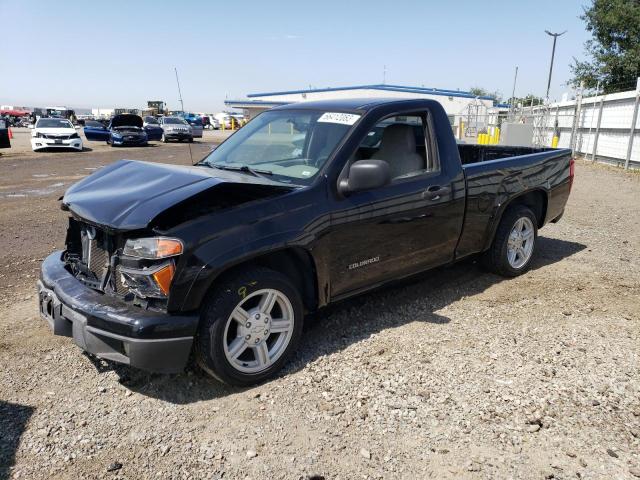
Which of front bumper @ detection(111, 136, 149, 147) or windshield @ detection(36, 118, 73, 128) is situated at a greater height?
windshield @ detection(36, 118, 73, 128)

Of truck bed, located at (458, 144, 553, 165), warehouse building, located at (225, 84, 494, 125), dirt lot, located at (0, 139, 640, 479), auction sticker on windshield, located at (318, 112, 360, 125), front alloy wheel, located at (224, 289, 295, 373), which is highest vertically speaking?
warehouse building, located at (225, 84, 494, 125)

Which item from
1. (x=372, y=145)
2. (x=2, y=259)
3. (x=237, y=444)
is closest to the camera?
(x=237, y=444)

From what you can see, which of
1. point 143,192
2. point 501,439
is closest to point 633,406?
point 501,439

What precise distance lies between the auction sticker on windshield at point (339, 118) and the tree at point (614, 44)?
34.2m

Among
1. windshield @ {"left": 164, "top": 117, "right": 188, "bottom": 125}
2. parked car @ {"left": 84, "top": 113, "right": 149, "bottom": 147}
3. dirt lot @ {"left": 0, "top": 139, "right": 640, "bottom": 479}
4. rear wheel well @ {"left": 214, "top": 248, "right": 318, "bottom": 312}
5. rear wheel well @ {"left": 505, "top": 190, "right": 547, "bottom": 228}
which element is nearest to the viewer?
dirt lot @ {"left": 0, "top": 139, "right": 640, "bottom": 479}

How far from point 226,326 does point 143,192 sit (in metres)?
1.00

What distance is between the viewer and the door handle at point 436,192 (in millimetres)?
4219

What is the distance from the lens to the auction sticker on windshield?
389cm

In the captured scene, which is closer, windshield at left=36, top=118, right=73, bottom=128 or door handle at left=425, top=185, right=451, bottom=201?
door handle at left=425, top=185, right=451, bottom=201

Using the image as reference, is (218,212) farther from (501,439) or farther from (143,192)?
(501,439)

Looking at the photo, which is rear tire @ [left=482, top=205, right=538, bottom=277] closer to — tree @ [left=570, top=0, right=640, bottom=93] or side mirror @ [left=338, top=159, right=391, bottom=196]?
side mirror @ [left=338, top=159, right=391, bottom=196]

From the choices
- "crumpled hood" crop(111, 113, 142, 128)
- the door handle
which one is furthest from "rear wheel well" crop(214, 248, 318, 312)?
"crumpled hood" crop(111, 113, 142, 128)

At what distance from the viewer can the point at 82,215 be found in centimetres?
325

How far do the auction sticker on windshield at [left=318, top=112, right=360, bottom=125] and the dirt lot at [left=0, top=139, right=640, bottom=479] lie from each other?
166 centimetres
